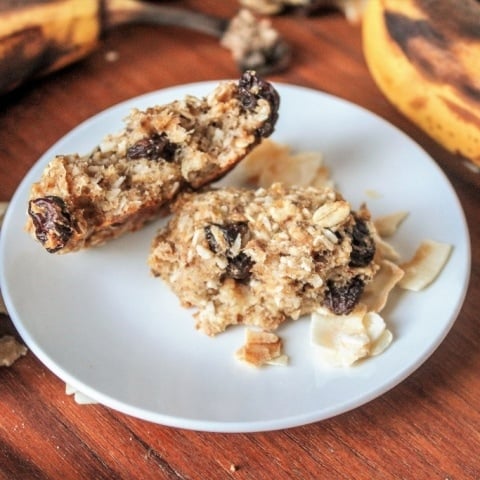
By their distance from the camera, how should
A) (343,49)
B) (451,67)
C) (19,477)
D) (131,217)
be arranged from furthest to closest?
(343,49) → (451,67) → (131,217) → (19,477)

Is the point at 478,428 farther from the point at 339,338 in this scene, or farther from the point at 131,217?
the point at 131,217

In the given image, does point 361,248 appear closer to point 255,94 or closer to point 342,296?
point 342,296

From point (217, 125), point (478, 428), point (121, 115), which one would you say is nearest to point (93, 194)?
point (217, 125)

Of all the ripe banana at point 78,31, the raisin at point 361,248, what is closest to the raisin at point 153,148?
the raisin at point 361,248

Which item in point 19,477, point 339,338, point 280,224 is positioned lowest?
point 19,477

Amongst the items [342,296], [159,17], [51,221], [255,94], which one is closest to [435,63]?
[255,94]

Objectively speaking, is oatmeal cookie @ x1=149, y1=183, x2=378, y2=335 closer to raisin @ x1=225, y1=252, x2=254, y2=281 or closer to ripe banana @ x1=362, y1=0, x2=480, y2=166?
raisin @ x1=225, y1=252, x2=254, y2=281

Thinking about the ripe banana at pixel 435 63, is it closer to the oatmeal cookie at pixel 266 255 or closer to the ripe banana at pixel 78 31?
the ripe banana at pixel 78 31
